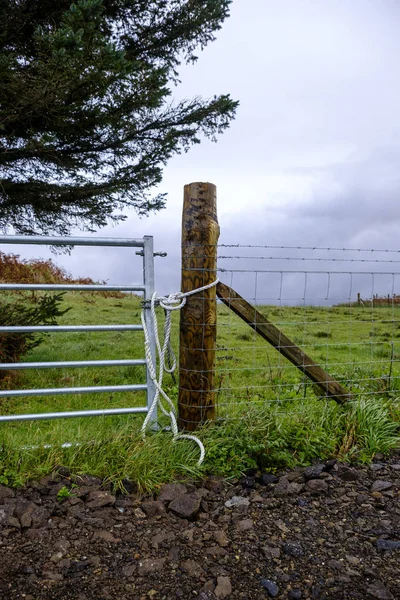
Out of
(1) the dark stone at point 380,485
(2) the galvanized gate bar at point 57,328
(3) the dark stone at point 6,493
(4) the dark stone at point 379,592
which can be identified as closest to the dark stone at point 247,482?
(1) the dark stone at point 380,485

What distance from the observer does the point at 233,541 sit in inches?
111

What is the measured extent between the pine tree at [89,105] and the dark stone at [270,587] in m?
5.47

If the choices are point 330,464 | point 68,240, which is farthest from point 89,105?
point 330,464

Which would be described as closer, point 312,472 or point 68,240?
point 312,472

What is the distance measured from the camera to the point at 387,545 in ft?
9.36

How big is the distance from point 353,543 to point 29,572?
1.84m

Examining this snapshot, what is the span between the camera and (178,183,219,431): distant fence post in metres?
3.86

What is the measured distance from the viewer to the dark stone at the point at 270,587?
238 centimetres

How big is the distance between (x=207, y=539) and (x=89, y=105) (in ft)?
20.3

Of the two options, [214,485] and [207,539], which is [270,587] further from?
[214,485]

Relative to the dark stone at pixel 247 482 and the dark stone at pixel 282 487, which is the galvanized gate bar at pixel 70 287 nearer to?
the dark stone at pixel 247 482

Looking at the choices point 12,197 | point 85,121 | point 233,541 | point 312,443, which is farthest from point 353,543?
point 12,197

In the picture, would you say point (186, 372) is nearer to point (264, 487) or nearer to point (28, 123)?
point (264, 487)

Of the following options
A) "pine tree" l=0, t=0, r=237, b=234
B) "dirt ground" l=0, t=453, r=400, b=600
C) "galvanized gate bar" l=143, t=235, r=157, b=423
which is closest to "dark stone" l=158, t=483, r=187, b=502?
"dirt ground" l=0, t=453, r=400, b=600
